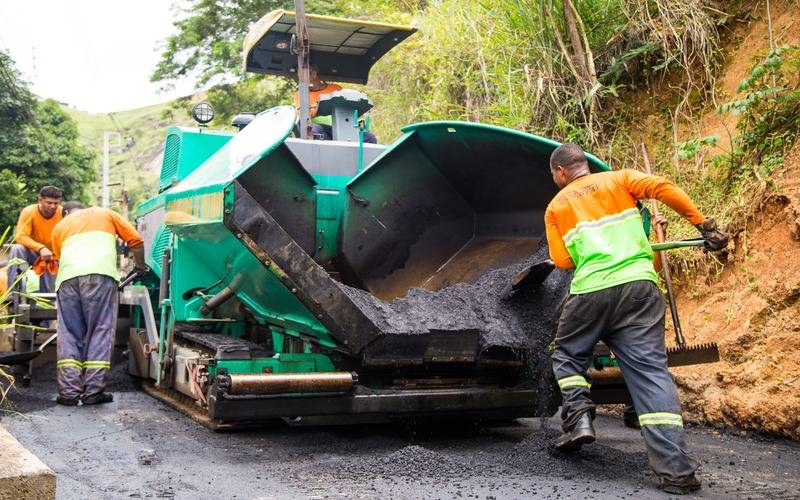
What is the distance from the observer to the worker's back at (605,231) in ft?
11.1

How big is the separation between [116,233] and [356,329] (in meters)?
2.93

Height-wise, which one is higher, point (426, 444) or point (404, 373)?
point (404, 373)

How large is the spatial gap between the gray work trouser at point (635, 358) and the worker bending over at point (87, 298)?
10.9 ft

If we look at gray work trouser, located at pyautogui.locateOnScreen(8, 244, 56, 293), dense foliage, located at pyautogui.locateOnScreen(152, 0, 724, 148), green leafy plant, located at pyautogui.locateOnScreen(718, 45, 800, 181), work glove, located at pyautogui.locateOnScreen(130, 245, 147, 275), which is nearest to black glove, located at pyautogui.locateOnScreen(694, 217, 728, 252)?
green leafy plant, located at pyautogui.locateOnScreen(718, 45, 800, 181)

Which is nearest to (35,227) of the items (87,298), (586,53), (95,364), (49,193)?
(49,193)

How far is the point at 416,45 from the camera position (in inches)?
388

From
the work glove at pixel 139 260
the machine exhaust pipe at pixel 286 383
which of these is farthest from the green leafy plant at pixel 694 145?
the work glove at pixel 139 260

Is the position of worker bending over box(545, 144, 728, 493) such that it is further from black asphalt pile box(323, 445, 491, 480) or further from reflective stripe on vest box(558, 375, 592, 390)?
black asphalt pile box(323, 445, 491, 480)

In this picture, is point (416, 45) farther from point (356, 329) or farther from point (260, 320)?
point (356, 329)

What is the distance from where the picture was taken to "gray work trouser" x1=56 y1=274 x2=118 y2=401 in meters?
5.43

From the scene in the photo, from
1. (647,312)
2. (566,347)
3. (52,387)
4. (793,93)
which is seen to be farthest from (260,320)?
(793,93)

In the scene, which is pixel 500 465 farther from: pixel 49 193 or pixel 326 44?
pixel 49 193

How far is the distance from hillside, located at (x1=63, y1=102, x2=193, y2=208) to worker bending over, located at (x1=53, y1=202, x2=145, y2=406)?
31.7 meters

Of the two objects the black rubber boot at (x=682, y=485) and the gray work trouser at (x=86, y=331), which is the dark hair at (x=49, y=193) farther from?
the black rubber boot at (x=682, y=485)
